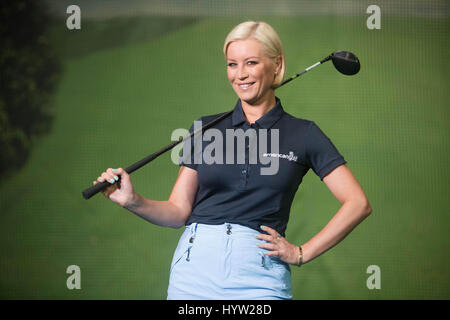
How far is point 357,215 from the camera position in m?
1.55

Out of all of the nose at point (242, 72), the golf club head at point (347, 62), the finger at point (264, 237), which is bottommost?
the finger at point (264, 237)

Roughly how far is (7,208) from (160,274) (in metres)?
0.96

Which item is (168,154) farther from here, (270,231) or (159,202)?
(270,231)

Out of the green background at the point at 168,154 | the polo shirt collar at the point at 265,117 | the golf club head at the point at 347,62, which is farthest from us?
the green background at the point at 168,154

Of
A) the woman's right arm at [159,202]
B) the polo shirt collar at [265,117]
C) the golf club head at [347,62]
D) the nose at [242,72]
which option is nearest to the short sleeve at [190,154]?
the woman's right arm at [159,202]

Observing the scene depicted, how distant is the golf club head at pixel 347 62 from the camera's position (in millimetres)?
1797

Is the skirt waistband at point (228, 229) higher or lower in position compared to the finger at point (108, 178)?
lower

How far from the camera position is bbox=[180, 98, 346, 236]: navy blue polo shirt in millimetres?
1479

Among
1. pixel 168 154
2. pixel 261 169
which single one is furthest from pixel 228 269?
pixel 168 154

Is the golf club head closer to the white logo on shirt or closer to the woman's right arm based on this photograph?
the white logo on shirt

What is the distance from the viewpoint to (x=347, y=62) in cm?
181

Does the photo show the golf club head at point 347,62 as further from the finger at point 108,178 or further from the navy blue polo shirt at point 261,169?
the finger at point 108,178

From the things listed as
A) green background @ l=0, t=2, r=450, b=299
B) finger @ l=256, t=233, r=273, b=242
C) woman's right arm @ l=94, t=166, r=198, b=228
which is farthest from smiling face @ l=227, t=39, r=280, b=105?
green background @ l=0, t=2, r=450, b=299

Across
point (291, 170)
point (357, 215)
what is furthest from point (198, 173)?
point (357, 215)
